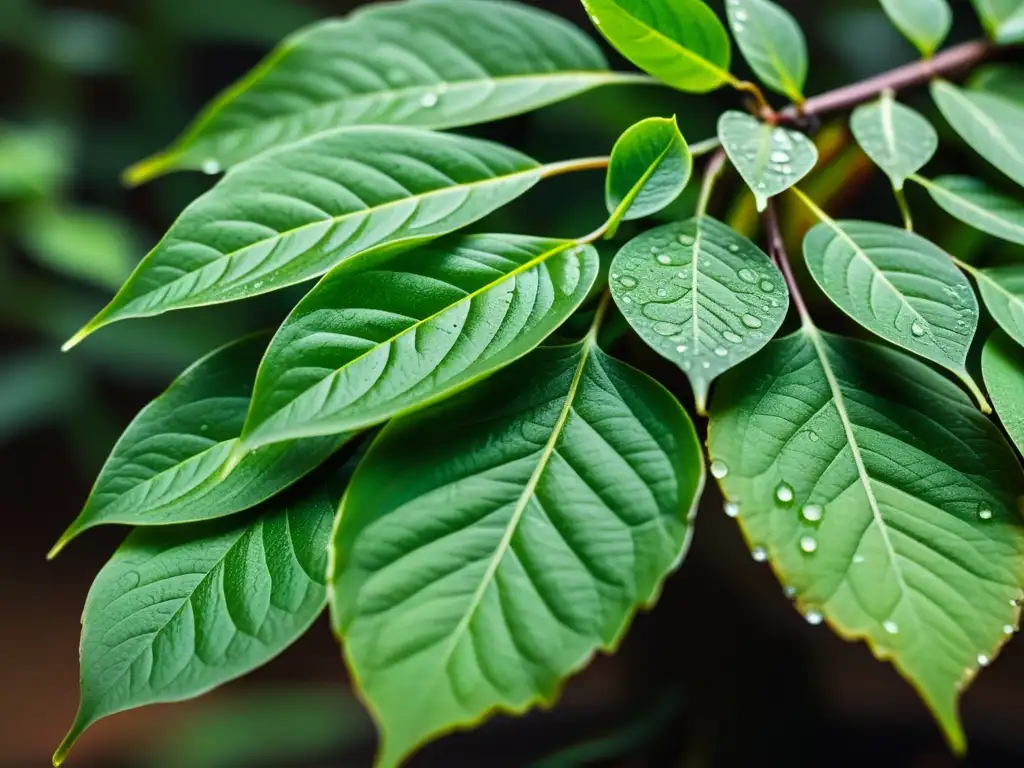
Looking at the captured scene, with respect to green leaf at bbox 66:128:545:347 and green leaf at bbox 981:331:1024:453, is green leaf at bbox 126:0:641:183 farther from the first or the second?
green leaf at bbox 981:331:1024:453

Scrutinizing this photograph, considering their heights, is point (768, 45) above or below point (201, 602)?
above

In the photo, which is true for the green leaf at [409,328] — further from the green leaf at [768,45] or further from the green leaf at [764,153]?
the green leaf at [768,45]

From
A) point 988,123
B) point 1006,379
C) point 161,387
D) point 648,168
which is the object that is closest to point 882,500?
point 1006,379

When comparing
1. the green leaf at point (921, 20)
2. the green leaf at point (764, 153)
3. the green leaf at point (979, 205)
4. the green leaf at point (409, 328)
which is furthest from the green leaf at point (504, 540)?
the green leaf at point (921, 20)

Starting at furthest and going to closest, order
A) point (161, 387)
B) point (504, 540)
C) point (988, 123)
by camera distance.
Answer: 1. point (161, 387)
2. point (988, 123)
3. point (504, 540)

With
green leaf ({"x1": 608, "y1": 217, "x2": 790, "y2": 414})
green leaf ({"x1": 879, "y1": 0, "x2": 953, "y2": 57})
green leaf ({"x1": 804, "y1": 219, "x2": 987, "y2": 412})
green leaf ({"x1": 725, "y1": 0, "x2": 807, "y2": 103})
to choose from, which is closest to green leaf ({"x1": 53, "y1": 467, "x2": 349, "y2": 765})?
green leaf ({"x1": 608, "y1": 217, "x2": 790, "y2": 414})

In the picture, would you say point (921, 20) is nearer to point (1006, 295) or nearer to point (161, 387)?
point (1006, 295)
